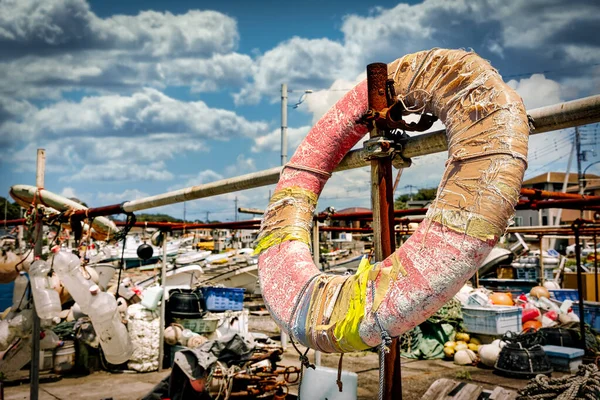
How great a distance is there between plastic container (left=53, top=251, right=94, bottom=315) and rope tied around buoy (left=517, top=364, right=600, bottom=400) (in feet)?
12.6

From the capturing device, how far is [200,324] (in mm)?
9523

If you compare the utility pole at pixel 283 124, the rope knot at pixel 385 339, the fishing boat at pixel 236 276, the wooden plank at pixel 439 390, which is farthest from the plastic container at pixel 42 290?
the fishing boat at pixel 236 276

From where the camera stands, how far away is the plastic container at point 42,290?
16.8 ft

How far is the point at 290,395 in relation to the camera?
6848 mm

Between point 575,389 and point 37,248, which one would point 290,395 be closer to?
point 37,248

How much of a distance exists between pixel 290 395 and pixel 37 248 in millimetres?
3561

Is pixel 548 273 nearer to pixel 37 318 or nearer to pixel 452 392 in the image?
pixel 452 392

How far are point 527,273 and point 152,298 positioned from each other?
60.0ft

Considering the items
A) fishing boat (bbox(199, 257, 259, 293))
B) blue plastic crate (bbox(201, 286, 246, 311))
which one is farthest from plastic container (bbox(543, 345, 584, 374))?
fishing boat (bbox(199, 257, 259, 293))

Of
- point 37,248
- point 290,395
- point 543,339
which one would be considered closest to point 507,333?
point 543,339

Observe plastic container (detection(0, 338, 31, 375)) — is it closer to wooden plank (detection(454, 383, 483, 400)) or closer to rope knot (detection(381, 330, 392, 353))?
wooden plank (detection(454, 383, 483, 400))

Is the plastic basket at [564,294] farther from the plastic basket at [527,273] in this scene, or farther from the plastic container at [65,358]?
the plastic container at [65,358]

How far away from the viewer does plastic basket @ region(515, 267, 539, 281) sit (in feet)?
74.0

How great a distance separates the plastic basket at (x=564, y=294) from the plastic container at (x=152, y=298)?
425 inches
